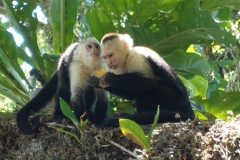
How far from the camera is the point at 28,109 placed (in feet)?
11.6

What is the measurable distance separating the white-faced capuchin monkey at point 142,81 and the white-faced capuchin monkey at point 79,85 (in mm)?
106

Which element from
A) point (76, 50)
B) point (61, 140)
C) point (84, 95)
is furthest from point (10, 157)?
point (76, 50)

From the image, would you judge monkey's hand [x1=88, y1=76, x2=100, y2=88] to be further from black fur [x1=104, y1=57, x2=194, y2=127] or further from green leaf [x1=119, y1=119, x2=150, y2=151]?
green leaf [x1=119, y1=119, x2=150, y2=151]

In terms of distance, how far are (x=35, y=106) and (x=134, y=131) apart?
5.01 ft

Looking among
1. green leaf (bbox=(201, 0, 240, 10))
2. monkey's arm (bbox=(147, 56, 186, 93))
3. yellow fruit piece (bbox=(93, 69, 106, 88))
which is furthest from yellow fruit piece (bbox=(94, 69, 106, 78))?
green leaf (bbox=(201, 0, 240, 10))

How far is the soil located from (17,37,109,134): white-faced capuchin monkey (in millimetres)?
345

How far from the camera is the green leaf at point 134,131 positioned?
89.7 inches

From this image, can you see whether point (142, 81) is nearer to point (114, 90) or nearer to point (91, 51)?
point (114, 90)

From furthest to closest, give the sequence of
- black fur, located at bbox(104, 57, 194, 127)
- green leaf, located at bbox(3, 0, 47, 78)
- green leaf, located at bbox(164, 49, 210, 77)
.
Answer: green leaf, located at bbox(3, 0, 47, 78), green leaf, located at bbox(164, 49, 210, 77), black fur, located at bbox(104, 57, 194, 127)

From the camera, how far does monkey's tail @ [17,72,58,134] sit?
3066 millimetres

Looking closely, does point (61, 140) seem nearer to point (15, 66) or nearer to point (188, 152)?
point (188, 152)

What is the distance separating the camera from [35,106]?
3.63 meters

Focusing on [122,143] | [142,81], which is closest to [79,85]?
[142,81]

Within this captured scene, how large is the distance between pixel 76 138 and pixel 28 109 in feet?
2.93
